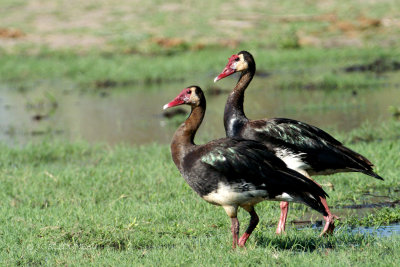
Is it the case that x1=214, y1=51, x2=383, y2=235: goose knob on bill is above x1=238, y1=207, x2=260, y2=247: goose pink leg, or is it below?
above

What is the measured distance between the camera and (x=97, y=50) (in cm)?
2192

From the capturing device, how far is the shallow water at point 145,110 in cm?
1264

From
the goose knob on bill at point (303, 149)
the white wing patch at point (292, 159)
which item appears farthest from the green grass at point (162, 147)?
the white wing patch at point (292, 159)

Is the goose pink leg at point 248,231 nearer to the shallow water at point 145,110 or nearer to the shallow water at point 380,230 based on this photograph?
the shallow water at point 380,230

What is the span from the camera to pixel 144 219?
709 centimetres

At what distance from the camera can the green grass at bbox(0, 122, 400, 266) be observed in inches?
227

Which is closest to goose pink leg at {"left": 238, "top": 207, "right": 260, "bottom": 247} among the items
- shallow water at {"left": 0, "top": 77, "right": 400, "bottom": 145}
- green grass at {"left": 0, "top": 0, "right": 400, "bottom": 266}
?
green grass at {"left": 0, "top": 0, "right": 400, "bottom": 266}

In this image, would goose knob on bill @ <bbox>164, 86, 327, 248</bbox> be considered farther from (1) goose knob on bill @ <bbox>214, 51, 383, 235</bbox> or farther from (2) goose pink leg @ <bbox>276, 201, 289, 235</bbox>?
(1) goose knob on bill @ <bbox>214, 51, 383, 235</bbox>

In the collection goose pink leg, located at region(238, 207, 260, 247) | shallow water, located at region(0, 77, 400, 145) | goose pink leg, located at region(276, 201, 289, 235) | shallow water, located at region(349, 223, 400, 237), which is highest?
goose pink leg, located at region(238, 207, 260, 247)

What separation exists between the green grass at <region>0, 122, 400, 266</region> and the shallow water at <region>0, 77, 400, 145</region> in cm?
204

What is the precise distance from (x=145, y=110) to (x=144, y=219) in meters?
8.16

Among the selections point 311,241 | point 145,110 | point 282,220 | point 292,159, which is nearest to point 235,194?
point 311,241

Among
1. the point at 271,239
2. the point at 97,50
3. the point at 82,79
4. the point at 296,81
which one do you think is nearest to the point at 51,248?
the point at 271,239

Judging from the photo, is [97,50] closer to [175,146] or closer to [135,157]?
[135,157]
